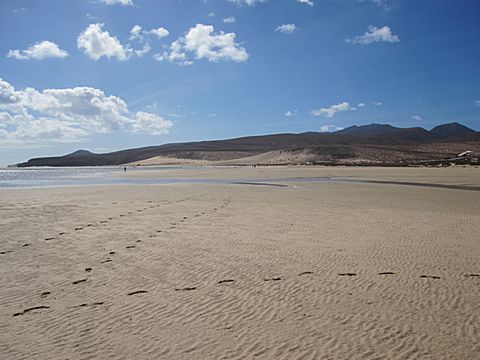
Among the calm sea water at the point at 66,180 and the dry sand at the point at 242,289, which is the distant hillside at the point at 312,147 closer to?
the calm sea water at the point at 66,180

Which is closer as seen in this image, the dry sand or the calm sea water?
the dry sand

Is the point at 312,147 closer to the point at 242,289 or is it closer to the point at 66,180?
the point at 66,180

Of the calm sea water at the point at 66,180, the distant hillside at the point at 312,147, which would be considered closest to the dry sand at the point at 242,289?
the calm sea water at the point at 66,180

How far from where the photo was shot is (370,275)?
21.5ft

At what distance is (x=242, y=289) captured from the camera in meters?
5.98

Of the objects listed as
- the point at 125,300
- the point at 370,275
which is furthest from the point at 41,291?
the point at 370,275

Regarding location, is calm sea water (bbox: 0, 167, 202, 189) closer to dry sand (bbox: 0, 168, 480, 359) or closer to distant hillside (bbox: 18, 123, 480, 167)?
dry sand (bbox: 0, 168, 480, 359)

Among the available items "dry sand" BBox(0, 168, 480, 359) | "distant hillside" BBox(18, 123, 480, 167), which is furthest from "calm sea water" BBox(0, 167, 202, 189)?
"distant hillside" BBox(18, 123, 480, 167)

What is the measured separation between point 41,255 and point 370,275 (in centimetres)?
729

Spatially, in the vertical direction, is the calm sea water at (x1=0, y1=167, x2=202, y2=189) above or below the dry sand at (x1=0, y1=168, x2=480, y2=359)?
above

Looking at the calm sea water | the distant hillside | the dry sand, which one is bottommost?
the dry sand

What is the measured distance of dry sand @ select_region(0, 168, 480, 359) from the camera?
166 inches

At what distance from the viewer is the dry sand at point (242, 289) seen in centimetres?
421

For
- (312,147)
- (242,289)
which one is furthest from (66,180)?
(312,147)
